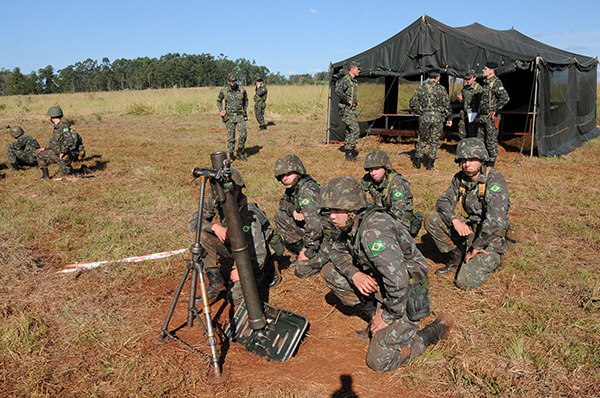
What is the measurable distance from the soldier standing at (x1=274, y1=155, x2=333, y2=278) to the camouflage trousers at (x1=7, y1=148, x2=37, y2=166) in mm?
8580

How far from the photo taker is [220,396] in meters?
2.95

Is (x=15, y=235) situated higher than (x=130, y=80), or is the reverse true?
(x=130, y=80)

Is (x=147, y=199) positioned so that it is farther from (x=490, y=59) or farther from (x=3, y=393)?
(x=490, y=59)

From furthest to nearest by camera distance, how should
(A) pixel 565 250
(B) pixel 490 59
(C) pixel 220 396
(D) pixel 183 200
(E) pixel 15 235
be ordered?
(B) pixel 490 59
(D) pixel 183 200
(E) pixel 15 235
(A) pixel 565 250
(C) pixel 220 396

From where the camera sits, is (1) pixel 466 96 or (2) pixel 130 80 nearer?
(1) pixel 466 96

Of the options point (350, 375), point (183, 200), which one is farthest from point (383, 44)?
point (350, 375)

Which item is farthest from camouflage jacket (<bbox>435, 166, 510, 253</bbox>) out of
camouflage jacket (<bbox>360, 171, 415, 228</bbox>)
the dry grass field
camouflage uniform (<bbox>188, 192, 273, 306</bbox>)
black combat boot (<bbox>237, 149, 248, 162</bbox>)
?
black combat boot (<bbox>237, 149, 248, 162</bbox>)

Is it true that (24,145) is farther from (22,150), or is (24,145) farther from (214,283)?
(214,283)

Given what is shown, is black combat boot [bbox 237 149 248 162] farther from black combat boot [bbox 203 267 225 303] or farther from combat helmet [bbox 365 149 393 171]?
black combat boot [bbox 203 267 225 303]

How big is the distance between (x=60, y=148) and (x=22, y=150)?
7.57 ft

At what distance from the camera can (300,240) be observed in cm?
530

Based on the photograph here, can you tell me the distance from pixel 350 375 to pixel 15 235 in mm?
5333

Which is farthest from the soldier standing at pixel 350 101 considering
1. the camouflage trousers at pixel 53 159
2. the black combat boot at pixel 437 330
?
the black combat boot at pixel 437 330

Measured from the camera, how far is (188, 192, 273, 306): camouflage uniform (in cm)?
400
